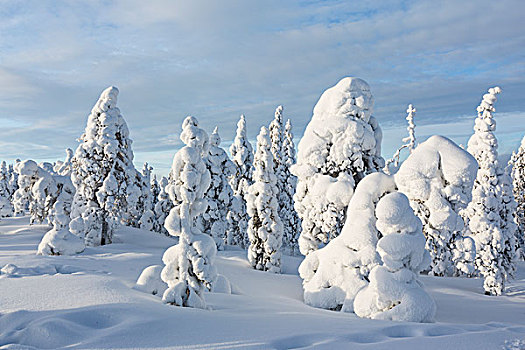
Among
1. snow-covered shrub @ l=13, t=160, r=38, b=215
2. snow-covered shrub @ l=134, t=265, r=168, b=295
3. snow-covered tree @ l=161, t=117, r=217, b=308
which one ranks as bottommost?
snow-covered shrub @ l=134, t=265, r=168, b=295

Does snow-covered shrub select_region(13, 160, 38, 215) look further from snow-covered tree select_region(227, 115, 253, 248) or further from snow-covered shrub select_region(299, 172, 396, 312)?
snow-covered shrub select_region(299, 172, 396, 312)

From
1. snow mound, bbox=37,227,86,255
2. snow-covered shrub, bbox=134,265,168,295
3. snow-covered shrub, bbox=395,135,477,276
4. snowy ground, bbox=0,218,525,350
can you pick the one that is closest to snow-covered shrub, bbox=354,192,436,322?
snowy ground, bbox=0,218,525,350

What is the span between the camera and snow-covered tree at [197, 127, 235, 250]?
29.1m

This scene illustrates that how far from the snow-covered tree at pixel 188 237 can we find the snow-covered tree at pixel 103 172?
16.2m

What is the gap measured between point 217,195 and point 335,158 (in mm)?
16354

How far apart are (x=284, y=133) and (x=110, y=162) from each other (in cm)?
1961

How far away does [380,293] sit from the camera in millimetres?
8898

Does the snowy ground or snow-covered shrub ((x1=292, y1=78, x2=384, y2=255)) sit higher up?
snow-covered shrub ((x1=292, y1=78, x2=384, y2=255))

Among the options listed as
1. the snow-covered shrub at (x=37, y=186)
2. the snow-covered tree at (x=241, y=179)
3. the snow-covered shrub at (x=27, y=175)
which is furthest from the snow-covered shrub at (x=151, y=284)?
the snow-covered tree at (x=241, y=179)

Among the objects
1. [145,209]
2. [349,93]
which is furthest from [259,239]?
[145,209]

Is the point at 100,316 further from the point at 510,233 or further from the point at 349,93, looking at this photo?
the point at 510,233

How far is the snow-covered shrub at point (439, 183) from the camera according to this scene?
11.5 metres

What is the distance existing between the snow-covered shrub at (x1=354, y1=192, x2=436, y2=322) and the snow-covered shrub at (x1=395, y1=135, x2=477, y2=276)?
308 cm

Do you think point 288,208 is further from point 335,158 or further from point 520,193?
point 335,158
